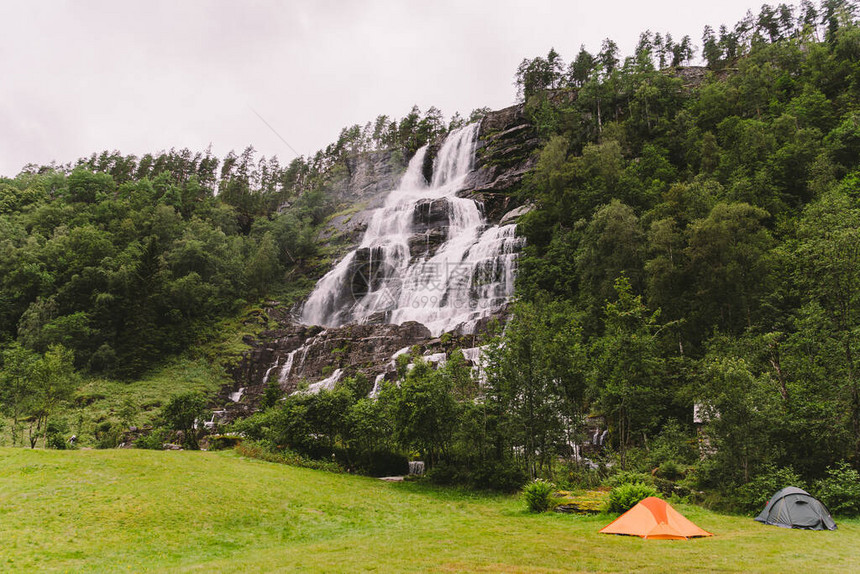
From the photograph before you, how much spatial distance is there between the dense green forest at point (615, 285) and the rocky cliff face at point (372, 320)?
410cm

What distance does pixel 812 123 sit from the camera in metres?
37.0

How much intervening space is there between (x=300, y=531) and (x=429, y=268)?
34957mm

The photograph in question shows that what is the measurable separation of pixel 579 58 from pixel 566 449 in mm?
66385

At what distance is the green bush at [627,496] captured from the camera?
12.4 meters

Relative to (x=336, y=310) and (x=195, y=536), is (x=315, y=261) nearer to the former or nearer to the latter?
(x=336, y=310)

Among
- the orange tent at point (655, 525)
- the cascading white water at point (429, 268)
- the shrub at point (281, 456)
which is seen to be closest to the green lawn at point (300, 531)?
the orange tent at point (655, 525)

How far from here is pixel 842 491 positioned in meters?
13.1

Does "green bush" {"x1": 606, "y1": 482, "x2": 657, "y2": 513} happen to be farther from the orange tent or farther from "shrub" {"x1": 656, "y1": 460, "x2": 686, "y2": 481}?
"shrub" {"x1": 656, "y1": 460, "x2": 686, "y2": 481}

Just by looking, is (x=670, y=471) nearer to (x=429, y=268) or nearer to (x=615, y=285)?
(x=615, y=285)

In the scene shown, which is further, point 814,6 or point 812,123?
point 814,6

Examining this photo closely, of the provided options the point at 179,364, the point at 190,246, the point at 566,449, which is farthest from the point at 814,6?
the point at 179,364

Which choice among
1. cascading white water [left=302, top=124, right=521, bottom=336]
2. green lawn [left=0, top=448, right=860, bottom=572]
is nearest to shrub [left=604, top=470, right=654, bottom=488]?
green lawn [left=0, top=448, right=860, bottom=572]

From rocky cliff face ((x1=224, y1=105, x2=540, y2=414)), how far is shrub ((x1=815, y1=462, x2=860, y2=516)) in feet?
66.2

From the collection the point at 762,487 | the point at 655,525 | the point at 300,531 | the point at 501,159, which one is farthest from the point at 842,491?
the point at 501,159
